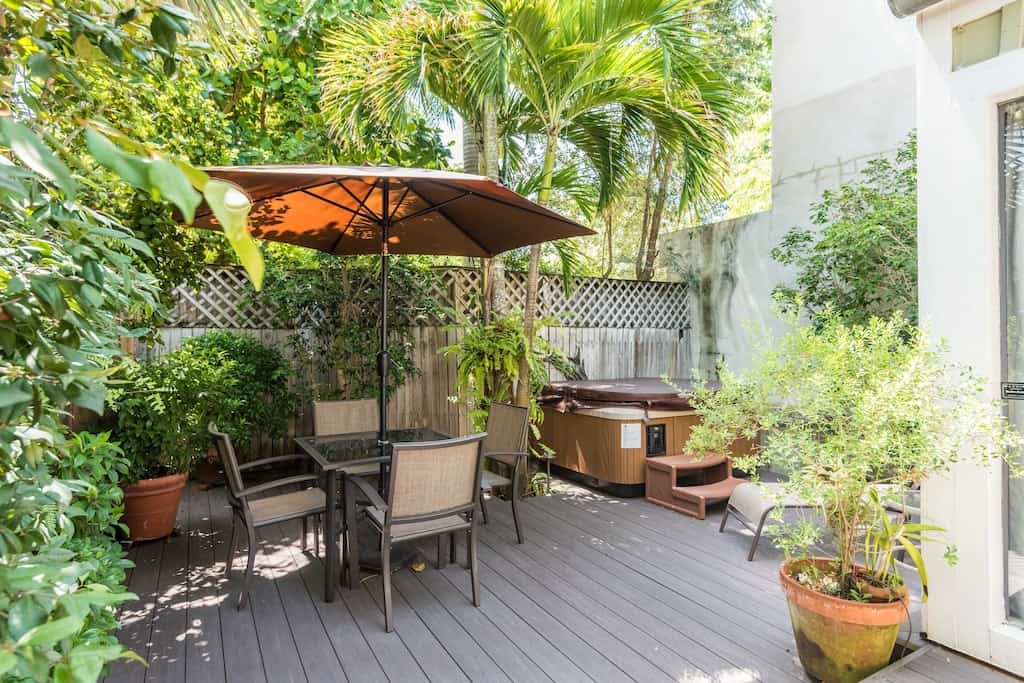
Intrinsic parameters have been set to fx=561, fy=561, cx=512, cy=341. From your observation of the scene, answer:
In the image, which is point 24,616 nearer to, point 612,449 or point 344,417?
point 344,417

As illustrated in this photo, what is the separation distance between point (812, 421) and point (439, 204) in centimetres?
234

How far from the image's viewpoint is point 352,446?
3412mm

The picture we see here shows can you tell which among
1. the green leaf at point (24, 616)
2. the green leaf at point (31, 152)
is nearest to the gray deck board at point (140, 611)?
the green leaf at point (24, 616)

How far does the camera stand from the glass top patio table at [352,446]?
3.01 metres

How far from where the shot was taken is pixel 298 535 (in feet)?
13.0

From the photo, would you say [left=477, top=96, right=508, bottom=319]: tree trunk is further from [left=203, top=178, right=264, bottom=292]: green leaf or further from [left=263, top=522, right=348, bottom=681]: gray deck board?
[left=203, top=178, right=264, bottom=292]: green leaf

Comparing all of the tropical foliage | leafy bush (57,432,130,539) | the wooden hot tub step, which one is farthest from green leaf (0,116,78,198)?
the wooden hot tub step

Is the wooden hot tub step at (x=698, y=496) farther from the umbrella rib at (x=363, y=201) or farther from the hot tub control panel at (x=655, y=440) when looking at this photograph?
the umbrella rib at (x=363, y=201)

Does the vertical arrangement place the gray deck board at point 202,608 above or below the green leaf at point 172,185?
below

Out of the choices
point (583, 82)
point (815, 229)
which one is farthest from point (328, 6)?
point (815, 229)

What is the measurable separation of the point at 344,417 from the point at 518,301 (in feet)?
8.20

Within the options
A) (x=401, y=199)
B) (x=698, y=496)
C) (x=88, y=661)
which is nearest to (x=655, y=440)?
(x=698, y=496)

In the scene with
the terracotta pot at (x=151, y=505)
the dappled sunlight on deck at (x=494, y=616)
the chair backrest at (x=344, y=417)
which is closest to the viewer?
the dappled sunlight on deck at (x=494, y=616)

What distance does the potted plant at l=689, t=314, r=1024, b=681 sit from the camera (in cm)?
208
